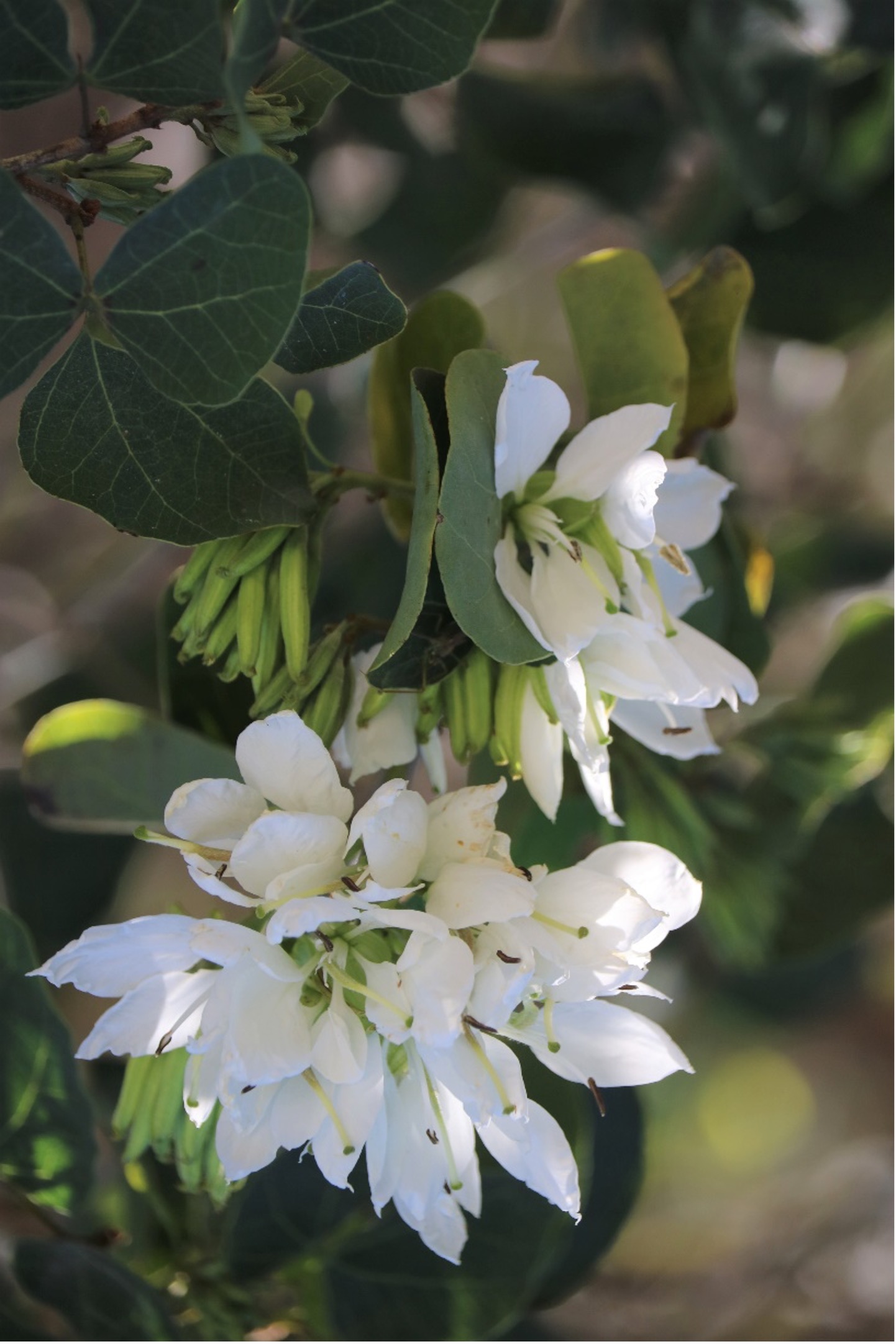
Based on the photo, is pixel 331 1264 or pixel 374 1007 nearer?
pixel 374 1007

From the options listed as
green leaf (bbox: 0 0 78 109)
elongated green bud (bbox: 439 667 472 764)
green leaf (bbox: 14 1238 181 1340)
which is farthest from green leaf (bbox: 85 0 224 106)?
green leaf (bbox: 14 1238 181 1340)

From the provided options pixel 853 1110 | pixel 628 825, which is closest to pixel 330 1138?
pixel 628 825

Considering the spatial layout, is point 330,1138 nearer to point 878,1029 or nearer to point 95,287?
point 95,287

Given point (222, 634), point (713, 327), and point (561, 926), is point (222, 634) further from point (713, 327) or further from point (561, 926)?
point (713, 327)

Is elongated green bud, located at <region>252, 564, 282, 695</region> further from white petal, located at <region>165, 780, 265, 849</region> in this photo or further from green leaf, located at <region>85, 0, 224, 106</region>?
green leaf, located at <region>85, 0, 224, 106</region>

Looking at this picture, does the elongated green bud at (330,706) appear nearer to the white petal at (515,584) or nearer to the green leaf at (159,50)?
the white petal at (515,584)

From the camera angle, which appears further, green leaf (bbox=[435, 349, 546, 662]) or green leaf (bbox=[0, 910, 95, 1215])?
green leaf (bbox=[0, 910, 95, 1215])

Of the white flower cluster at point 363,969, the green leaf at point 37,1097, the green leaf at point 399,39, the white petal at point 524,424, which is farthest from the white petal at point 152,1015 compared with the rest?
the green leaf at point 399,39

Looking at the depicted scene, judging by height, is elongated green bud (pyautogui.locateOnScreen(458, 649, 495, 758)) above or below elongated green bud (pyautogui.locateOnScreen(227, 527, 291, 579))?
below
